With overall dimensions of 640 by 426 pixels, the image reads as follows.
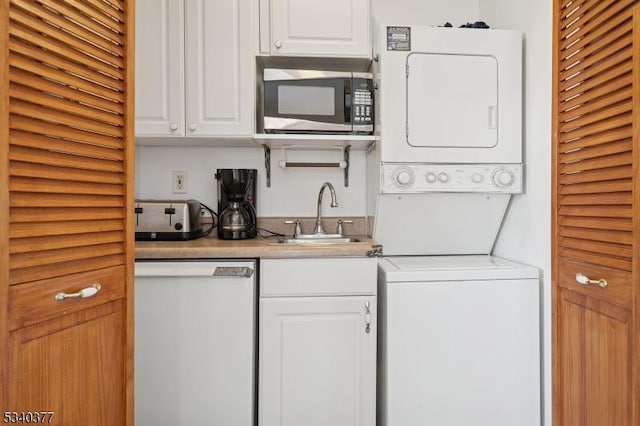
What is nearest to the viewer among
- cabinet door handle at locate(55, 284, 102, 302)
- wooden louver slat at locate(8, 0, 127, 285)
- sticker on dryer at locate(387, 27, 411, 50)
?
wooden louver slat at locate(8, 0, 127, 285)

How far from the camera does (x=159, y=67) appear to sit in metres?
1.79

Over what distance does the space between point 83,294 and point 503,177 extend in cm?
173

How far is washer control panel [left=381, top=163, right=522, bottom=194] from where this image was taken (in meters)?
1.73

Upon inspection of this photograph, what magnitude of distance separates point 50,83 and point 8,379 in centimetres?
70

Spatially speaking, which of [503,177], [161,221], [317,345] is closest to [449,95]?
[503,177]

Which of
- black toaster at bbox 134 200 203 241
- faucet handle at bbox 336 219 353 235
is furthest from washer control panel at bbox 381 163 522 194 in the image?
black toaster at bbox 134 200 203 241

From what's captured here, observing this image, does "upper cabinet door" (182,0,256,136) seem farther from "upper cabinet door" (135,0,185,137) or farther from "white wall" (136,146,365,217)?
"white wall" (136,146,365,217)

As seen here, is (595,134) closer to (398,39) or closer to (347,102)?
(398,39)

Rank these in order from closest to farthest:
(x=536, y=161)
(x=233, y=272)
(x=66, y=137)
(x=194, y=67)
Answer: (x=66, y=137), (x=233, y=272), (x=536, y=161), (x=194, y=67)

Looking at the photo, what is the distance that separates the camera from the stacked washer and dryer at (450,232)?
1.57 metres

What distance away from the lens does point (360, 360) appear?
1597mm

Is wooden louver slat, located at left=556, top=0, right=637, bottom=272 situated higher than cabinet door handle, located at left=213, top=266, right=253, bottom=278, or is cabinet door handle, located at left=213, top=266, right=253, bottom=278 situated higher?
wooden louver slat, located at left=556, top=0, right=637, bottom=272

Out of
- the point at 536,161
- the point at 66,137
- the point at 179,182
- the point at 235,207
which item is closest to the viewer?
the point at 66,137

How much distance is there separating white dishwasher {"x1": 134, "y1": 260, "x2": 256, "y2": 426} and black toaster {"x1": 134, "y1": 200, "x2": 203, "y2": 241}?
0.93ft
